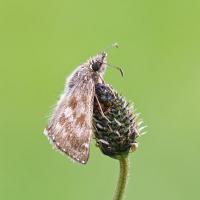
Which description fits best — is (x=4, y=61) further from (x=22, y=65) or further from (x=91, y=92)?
(x=91, y=92)

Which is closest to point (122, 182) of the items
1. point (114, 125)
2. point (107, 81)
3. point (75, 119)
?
point (114, 125)

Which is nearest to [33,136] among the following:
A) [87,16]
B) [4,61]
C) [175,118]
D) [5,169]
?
[5,169]

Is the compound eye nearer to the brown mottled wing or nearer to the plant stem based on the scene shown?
the brown mottled wing


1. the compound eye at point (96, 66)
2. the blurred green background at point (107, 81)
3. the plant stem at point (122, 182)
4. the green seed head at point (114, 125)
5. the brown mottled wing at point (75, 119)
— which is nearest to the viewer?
the plant stem at point (122, 182)

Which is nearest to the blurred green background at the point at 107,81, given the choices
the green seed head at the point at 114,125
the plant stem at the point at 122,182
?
the green seed head at the point at 114,125

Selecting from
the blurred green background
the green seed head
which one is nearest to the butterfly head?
the green seed head

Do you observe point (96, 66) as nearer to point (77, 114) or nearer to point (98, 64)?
point (98, 64)

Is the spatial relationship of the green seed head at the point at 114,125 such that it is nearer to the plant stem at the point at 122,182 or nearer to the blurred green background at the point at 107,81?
the plant stem at the point at 122,182
